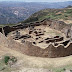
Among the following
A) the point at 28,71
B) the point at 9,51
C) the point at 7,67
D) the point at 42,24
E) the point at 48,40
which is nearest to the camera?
the point at 28,71

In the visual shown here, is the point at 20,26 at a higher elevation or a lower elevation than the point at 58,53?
lower

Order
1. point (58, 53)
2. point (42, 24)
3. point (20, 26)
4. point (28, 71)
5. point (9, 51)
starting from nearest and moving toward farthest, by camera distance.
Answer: point (28, 71) → point (58, 53) → point (9, 51) → point (20, 26) → point (42, 24)

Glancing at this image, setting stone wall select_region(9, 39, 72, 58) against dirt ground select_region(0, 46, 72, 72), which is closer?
dirt ground select_region(0, 46, 72, 72)

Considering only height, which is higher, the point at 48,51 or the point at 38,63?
the point at 48,51

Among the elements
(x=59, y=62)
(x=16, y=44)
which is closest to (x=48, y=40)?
(x=16, y=44)

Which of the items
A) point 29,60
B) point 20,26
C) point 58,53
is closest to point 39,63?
point 29,60

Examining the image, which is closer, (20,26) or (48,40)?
(48,40)

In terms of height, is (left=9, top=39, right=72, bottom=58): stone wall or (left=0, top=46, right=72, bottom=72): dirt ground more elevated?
(left=9, top=39, right=72, bottom=58): stone wall

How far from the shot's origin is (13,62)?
24.6m

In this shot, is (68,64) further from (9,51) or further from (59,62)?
(9,51)

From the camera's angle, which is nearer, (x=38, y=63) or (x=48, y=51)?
(x=38, y=63)

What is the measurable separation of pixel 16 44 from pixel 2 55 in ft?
10.2

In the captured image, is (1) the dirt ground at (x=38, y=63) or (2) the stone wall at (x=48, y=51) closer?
(1) the dirt ground at (x=38, y=63)

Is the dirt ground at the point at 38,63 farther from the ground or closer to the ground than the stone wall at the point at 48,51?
closer to the ground
